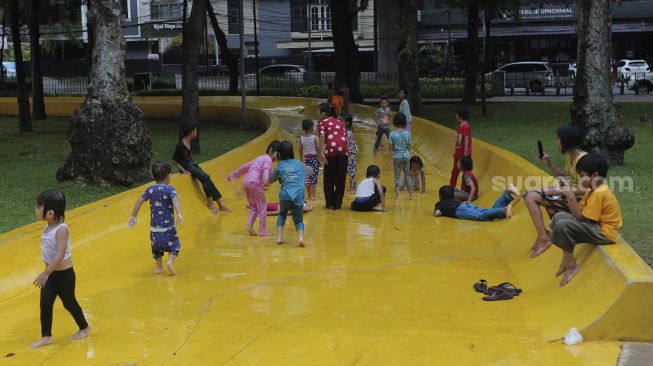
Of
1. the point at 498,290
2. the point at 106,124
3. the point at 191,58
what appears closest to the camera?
the point at 498,290

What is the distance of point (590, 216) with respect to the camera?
6.87m

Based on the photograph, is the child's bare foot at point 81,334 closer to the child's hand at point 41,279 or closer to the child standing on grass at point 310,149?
the child's hand at point 41,279

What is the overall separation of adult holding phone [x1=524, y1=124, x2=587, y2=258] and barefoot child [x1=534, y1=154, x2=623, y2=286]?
0.58 metres

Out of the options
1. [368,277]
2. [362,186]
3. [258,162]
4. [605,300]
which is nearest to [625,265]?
[605,300]

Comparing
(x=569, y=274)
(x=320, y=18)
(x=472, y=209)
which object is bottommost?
(x=472, y=209)

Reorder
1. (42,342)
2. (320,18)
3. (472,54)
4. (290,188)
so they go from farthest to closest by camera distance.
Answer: (320,18) → (472,54) → (290,188) → (42,342)

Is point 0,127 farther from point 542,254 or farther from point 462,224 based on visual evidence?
point 542,254

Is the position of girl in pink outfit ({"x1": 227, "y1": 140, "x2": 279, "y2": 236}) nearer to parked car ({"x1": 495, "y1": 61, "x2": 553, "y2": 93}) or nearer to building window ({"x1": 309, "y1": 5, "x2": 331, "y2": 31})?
parked car ({"x1": 495, "y1": 61, "x2": 553, "y2": 93})

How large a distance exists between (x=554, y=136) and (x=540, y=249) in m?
12.2

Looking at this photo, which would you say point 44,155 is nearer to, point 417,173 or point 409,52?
point 417,173

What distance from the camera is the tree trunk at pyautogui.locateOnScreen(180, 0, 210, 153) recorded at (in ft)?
62.0

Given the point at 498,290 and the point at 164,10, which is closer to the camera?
the point at 498,290

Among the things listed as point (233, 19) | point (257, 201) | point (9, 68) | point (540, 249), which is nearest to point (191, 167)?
point (257, 201)

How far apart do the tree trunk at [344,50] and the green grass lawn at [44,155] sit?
6972 mm
